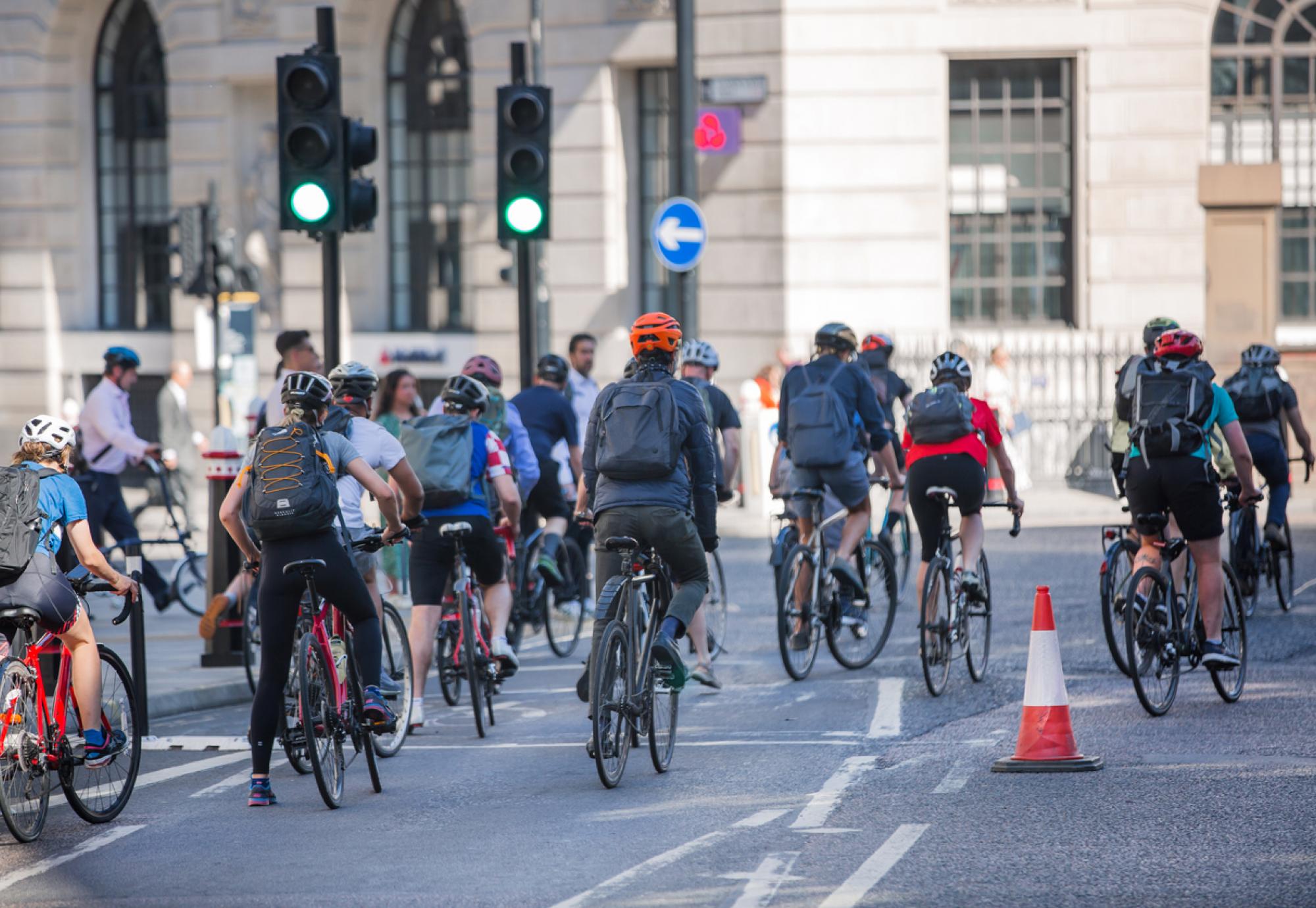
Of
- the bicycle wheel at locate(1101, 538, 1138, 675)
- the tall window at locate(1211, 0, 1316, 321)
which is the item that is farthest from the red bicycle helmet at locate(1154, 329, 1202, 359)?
the tall window at locate(1211, 0, 1316, 321)

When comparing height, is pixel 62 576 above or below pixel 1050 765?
above

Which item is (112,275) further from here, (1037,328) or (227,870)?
(227,870)

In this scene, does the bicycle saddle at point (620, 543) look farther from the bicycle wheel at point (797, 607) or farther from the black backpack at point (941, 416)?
the black backpack at point (941, 416)

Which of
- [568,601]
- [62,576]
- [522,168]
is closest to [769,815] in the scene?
[62,576]

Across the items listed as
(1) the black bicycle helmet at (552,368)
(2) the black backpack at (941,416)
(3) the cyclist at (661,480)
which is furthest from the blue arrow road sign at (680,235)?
(3) the cyclist at (661,480)

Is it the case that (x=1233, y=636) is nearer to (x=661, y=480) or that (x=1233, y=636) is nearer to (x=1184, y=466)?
(x=1184, y=466)

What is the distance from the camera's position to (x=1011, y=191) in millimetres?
24328

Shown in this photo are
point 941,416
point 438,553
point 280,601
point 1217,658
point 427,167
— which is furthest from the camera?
point 427,167

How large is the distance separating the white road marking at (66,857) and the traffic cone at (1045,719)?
3496 mm

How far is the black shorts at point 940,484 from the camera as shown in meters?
10.5

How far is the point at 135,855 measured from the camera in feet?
23.0

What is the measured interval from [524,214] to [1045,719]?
6.04 metres

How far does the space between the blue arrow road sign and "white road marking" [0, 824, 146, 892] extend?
9970mm

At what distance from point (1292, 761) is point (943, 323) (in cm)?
1617
